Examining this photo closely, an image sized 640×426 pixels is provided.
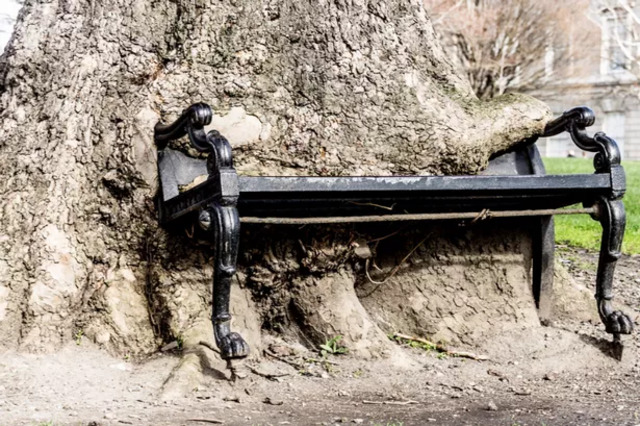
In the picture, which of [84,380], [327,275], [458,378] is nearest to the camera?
[84,380]

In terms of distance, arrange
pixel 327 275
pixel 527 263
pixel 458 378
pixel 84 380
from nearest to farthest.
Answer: pixel 84 380
pixel 458 378
pixel 327 275
pixel 527 263

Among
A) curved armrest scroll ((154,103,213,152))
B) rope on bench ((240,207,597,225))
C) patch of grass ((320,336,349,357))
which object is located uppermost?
curved armrest scroll ((154,103,213,152))

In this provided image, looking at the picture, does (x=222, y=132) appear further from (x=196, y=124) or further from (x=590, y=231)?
(x=590, y=231)

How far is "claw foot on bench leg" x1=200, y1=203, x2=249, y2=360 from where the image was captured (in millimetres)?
3254

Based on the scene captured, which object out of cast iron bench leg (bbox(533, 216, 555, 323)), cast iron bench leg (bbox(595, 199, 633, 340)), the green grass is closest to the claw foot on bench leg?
cast iron bench leg (bbox(595, 199, 633, 340))

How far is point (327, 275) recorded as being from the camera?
414 centimetres

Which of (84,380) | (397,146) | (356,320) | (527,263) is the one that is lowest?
(84,380)

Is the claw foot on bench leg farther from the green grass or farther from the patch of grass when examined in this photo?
the green grass

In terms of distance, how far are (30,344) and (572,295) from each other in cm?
275

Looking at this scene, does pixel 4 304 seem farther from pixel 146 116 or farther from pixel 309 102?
pixel 309 102

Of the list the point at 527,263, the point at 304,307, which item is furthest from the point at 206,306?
the point at 527,263

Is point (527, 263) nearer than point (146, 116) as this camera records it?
No

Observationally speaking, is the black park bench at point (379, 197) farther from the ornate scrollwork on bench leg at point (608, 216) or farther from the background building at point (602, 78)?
the background building at point (602, 78)

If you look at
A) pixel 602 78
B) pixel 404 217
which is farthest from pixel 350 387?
pixel 602 78
